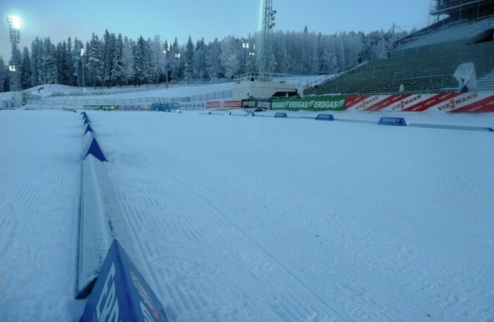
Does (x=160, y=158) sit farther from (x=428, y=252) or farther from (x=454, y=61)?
(x=454, y=61)

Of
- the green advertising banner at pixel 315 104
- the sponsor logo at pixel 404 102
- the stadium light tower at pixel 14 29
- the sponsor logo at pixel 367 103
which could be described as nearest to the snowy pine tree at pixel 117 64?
the stadium light tower at pixel 14 29

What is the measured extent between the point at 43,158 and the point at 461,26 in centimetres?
5042

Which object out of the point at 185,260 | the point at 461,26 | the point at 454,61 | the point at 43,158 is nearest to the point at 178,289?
the point at 185,260

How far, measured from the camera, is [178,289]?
106 inches

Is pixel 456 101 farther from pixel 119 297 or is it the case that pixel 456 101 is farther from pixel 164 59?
pixel 164 59

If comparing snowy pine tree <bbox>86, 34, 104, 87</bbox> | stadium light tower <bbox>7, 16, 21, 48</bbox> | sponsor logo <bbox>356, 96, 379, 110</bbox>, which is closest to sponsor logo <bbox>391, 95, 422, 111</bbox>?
sponsor logo <bbox>356, 96, 379, 110</bbox>

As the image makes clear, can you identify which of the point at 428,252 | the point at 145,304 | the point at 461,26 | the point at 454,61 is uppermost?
the point at 461,26

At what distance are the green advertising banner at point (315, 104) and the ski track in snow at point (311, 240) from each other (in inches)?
856

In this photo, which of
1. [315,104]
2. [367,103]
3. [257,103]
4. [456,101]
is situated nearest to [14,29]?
[257,103]

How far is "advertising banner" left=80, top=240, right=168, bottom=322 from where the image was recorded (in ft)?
5.25

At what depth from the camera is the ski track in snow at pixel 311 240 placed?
255cm

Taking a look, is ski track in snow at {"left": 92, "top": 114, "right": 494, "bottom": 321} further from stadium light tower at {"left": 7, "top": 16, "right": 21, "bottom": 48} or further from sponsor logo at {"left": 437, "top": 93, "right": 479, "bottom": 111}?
stadium light tower at {"left": 7, "top": 16, "right": 21, "bottom": 48}

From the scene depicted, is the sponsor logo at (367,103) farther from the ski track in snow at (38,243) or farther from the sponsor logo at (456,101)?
the ski track in snow at (38,243)

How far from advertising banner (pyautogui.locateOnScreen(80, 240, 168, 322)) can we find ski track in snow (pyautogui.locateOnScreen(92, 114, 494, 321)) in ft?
1.90
